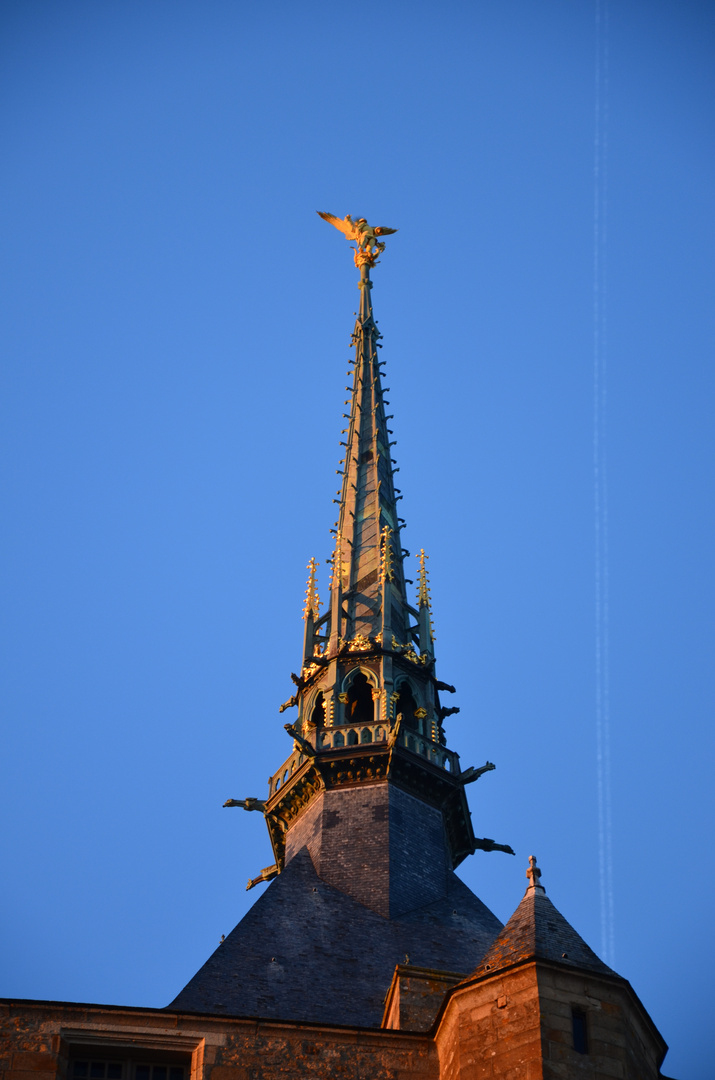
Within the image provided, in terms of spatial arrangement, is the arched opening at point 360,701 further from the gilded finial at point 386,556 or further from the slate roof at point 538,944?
the slate roof at point 538,944

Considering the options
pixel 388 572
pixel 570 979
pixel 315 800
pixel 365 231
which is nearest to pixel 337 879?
pixel 315 800

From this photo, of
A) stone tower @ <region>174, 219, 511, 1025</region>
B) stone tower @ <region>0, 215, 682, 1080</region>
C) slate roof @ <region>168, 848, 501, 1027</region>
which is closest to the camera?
stone tower @ <region>0, 215, 682, 1080</region>

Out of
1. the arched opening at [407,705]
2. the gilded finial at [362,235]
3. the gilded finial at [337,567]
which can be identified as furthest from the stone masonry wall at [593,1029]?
the gilded finial at [362,235]

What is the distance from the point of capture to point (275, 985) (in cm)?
3538

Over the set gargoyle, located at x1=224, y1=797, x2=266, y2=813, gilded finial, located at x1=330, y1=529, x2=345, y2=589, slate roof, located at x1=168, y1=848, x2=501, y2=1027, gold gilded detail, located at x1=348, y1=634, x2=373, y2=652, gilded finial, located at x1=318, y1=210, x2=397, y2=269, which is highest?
gilded finial, located at x1=318, y1=210, x2=397, y2=269

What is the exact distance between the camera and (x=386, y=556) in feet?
165

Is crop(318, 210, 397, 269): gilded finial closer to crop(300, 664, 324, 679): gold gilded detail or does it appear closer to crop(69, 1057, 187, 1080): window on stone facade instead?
crop(300, 664, 324, 679): gold gilded detail

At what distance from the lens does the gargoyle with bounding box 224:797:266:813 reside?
4509cm

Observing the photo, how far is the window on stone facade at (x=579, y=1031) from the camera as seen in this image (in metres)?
24.9

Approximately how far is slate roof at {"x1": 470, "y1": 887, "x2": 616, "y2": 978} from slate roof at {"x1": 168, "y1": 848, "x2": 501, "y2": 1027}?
22.5ft

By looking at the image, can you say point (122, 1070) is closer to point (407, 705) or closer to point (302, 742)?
point (302, 742)

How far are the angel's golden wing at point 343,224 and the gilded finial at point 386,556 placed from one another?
20.1 metres

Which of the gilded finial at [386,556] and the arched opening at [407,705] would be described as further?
the gilded finial at [386,556]

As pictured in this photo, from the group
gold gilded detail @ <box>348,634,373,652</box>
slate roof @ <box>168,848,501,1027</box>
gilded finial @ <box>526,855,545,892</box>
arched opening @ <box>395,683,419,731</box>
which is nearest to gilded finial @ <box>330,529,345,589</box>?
gold gilded detail @ <box>348,634,373,652</box>
